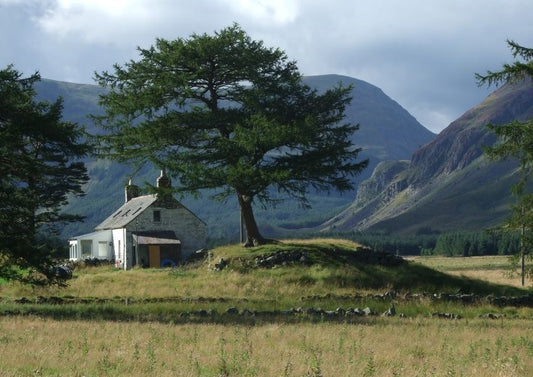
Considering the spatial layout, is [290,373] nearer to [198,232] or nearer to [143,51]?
[143,51]

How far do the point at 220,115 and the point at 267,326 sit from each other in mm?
23240

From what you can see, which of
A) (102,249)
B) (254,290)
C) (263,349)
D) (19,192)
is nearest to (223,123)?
(254,290)

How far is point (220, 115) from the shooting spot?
39.6 metres

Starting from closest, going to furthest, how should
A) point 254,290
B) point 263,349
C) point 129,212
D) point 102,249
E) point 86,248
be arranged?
1. point 263,349
2. point 254,290
3. point 129,212
4. point 102,249
5. point 86,248

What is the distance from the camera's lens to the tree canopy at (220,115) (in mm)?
38250

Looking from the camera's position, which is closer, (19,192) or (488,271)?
(19,192)

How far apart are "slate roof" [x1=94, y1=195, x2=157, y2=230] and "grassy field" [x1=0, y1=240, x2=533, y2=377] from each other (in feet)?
84.7

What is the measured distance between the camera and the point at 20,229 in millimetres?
22781

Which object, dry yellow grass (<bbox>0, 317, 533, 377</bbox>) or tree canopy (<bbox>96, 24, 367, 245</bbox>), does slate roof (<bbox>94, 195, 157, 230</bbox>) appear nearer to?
tree canopy (<bbox>96, 24, 367, 245</bbox>)

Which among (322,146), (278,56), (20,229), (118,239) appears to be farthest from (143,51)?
(118,239)

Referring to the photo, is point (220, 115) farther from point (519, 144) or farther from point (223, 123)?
point (519, 144)

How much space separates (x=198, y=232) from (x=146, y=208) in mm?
5589

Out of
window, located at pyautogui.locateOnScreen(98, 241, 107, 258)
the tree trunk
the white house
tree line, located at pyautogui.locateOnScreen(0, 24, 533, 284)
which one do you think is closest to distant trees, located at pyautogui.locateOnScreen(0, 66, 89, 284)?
tree line, located at pyautogui.locateOnScreen(0, 24, 533, 284)

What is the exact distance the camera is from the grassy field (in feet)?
37.1
